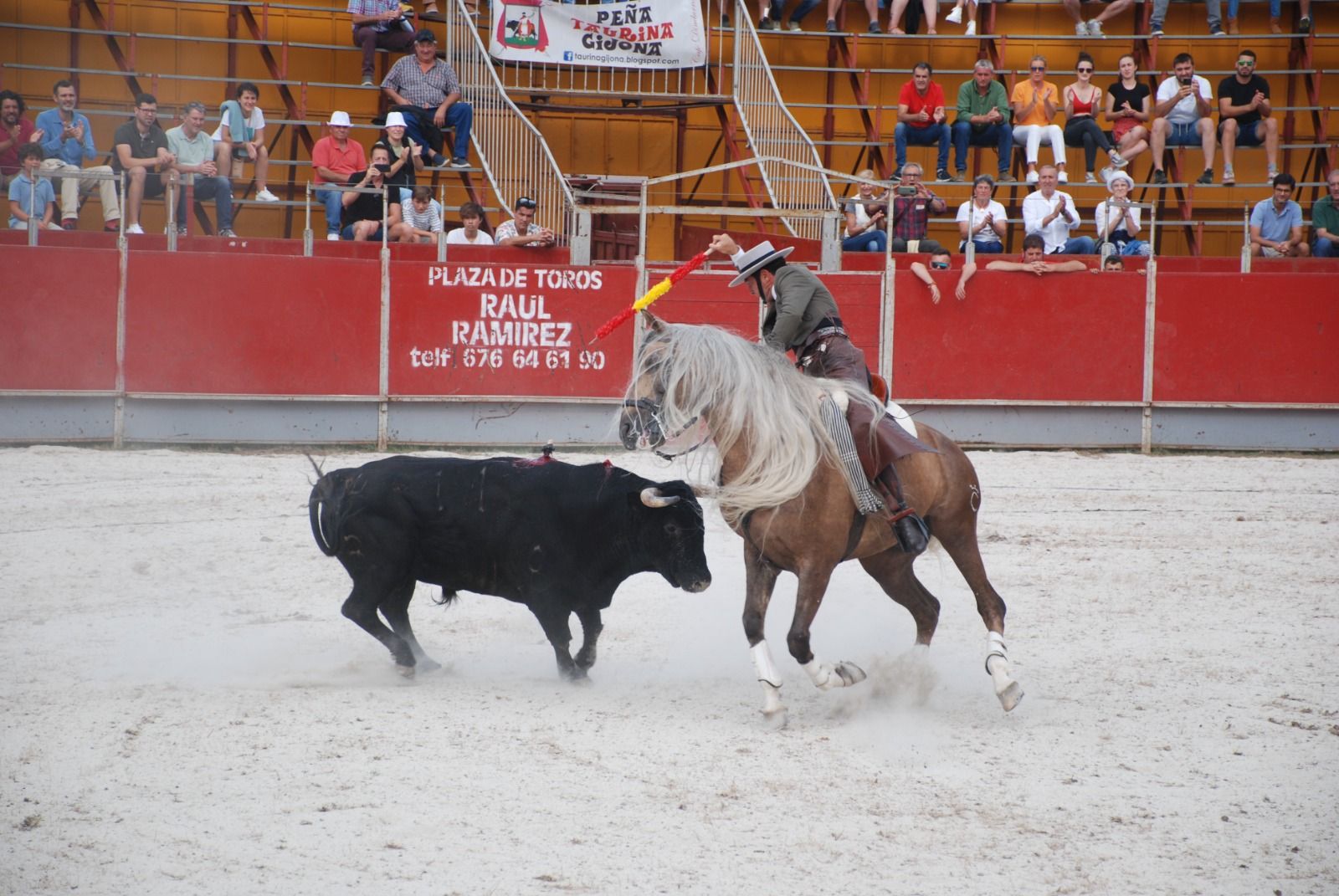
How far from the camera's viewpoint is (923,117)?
17750mm

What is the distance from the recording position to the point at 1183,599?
27.7ft

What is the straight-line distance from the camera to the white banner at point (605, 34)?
17.6 m

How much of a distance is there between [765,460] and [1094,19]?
52.1 feet

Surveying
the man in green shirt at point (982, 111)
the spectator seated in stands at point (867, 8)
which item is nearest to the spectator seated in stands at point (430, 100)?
the spectator seated in stands at point (867, 8)

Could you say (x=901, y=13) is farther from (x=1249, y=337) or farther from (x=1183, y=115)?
(x=1249, y=337)

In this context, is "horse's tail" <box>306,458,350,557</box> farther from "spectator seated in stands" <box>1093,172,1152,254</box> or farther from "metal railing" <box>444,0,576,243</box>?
"spectator seated in stands" <box>1093,172,1152,254</box>

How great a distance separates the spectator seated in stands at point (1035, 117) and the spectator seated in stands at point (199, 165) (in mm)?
9194

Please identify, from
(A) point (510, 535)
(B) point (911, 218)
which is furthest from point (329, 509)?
(B) point (911, 218)

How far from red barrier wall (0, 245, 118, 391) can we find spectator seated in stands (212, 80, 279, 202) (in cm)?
289

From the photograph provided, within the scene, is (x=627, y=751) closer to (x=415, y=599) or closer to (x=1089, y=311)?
(x=415, y=599)

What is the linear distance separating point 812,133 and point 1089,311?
636 centimetres

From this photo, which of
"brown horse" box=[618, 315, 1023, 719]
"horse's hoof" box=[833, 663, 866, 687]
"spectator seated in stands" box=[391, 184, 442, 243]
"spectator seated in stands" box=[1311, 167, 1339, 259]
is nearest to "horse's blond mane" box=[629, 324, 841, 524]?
"brown horse" box=[618, 315, 1023, 719]

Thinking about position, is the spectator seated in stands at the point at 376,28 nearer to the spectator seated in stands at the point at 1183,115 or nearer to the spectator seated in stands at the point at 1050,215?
the spectator seated in stands at the point at 1050,215

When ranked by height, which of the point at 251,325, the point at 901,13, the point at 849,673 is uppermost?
the point at 901,13
